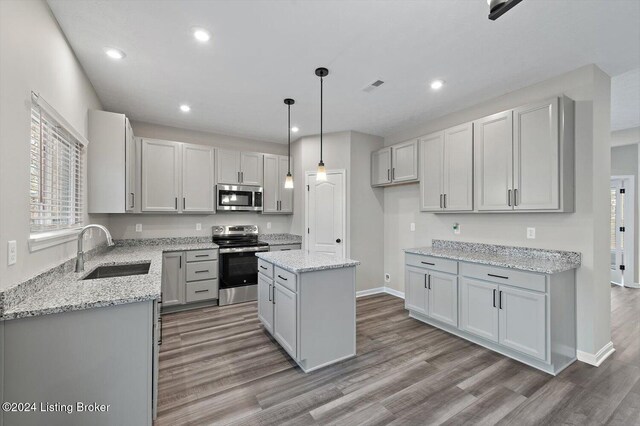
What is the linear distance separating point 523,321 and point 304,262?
2040 mm

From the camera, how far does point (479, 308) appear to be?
2934 mm

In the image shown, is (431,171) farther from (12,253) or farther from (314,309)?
(12,253)

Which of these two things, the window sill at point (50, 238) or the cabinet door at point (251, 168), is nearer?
the window sill at point (50, 238)

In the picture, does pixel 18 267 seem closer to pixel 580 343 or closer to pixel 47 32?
pixel 47 32

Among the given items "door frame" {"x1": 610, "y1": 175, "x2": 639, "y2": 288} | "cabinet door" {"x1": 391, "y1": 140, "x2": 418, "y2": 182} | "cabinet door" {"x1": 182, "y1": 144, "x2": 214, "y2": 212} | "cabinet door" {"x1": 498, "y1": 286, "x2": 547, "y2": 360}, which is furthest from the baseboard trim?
"door frame" {"x1": 610, "y1": 175, "x2": 639, "y2": 288}

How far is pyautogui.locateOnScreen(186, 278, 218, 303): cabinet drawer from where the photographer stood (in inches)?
161

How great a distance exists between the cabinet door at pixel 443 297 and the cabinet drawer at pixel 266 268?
190 centimetres

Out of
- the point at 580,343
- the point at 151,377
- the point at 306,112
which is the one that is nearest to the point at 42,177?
the point at 151,377

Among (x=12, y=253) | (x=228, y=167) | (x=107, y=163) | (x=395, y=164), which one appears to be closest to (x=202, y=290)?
(x=228, y=167)

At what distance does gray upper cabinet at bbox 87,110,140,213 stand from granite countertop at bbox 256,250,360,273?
1.66m

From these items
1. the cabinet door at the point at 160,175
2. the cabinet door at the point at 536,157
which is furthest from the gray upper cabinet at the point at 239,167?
the cabinet door at the point at 536,157

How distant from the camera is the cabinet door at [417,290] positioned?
3.52 meters

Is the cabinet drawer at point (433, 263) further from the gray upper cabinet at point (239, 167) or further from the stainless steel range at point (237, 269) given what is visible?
the gray upper cabinet at point (239, 167)

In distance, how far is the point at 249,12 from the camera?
6.51 feet
